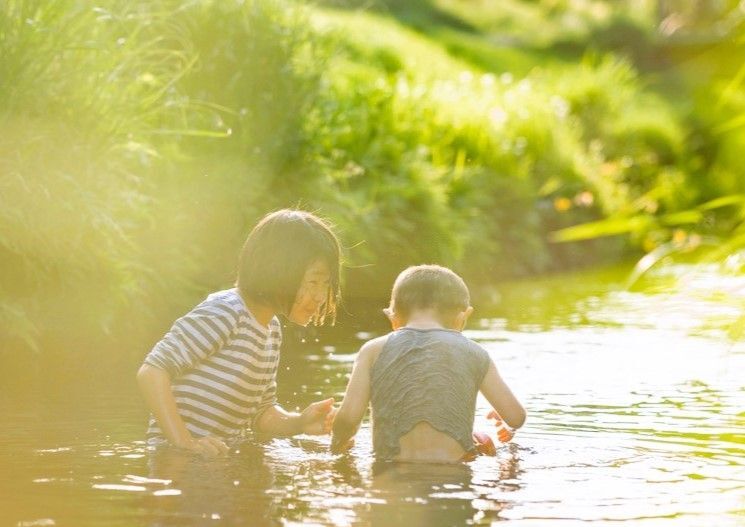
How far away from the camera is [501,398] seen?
612 cm

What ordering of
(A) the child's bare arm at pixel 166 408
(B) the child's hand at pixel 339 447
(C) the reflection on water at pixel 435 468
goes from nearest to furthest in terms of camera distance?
(C) the reflection on water at pixel 435 468
(A) the child's bare arm at pixel 166 408
(B) the child's hand at pixel 339 447

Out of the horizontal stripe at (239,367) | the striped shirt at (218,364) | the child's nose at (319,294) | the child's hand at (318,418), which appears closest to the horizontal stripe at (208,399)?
the striped shirt at (218,364)

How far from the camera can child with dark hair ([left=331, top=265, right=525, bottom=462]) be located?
5824 millimetres

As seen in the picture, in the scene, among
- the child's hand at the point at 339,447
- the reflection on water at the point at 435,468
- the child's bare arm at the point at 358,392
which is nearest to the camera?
the reflection on water at the point at 435,468

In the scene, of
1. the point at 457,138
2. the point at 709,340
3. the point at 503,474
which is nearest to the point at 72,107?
the point at 503,474

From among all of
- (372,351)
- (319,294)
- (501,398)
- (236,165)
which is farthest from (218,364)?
(236,165)

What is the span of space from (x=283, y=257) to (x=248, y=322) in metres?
0.29

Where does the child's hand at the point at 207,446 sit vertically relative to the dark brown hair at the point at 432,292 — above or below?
below

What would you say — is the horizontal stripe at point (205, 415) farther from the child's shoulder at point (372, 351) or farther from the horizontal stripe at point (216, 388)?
the child's shoulder at point (372, 351)

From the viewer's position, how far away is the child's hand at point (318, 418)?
620cm

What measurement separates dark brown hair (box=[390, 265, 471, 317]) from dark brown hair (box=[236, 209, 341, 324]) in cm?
29

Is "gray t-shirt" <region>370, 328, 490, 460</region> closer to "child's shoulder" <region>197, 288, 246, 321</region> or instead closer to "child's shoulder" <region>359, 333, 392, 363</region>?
"child's shoulder" <region>359, 333, 392, 363</region>

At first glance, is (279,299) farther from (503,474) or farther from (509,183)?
(509,183)

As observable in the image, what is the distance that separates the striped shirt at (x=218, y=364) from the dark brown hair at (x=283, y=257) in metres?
0.10
